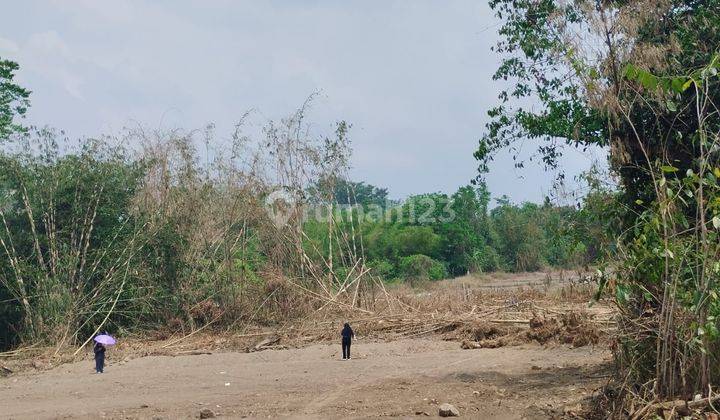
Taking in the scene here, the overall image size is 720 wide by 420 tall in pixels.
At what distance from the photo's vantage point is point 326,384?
12.5 m

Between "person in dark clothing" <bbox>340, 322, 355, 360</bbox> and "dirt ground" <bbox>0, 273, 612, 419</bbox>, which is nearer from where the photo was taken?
"dirt ground" <bbox>0, 273, 612, 419</bbox>

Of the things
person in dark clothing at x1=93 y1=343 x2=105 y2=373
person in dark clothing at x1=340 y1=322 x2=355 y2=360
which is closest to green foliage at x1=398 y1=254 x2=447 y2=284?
person in dark clothing at x1=340 y1=322 x2=355 y2=360

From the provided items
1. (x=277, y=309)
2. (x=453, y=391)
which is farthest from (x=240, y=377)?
(x=277, y=309)

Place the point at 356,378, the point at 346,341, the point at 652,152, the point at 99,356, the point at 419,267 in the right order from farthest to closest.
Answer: the point at 419,267, the point at 346,341, the point at 99,356, the point at 356,378, the point at 652,152

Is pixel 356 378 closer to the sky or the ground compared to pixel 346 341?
closer to the ground

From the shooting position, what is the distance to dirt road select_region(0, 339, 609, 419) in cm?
1049

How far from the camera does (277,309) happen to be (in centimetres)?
1911

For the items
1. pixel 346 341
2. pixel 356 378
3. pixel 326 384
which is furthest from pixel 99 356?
pixel 356 378

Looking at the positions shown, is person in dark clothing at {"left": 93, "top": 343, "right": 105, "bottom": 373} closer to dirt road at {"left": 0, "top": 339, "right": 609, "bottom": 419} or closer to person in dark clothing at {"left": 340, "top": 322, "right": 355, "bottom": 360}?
dirt road at {"left": 0, "top": 339, "right": 609, "bottom": 419}

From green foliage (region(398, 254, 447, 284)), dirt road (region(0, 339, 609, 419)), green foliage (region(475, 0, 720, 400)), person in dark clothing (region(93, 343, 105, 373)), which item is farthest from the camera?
green foliage (region(398, 254, 447, 284))

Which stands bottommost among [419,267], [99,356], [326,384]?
[326,384]

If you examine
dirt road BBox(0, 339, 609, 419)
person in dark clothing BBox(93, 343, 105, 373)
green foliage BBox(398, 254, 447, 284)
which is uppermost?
green foliage BBox(398, 254, 447, 284)

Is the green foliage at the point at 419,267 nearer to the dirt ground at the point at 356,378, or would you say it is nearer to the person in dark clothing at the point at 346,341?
the dirt ground at the point at 356,378

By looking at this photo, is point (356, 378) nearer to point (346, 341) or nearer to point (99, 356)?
point (346, 341)
